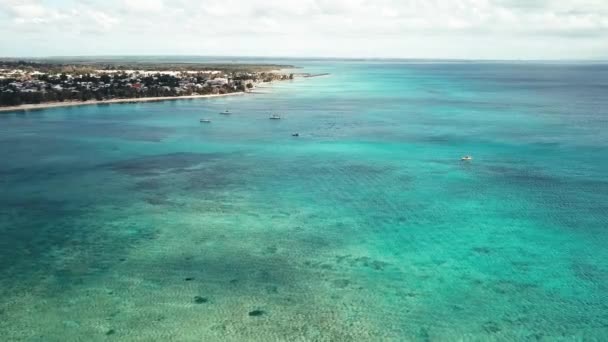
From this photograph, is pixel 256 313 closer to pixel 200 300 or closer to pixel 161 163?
pixel 200 300

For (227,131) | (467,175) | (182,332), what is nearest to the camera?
(182,332)

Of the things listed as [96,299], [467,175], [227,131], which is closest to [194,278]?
[96,299]

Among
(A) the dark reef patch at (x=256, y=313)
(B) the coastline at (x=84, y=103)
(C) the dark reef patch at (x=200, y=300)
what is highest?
(B) the coastline at (x=84, y=103)

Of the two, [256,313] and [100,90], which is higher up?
[100,90]

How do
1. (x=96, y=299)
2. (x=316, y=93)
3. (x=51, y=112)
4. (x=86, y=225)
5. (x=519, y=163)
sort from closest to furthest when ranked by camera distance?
(x=96, y=299)
(x=86, y=225)
(x=519, y=163)
(x=51, y=112)
(x=316, y=93)

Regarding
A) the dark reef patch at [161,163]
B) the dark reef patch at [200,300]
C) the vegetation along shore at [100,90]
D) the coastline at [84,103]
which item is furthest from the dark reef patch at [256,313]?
the vegetation along shore at [100,90]

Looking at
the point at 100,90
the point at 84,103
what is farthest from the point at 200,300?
the point at 100,90

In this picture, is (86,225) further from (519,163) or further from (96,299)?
(519,163)

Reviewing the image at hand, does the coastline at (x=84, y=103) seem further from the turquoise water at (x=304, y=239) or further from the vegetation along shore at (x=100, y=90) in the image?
the turquoise water at (x=304, y=239)

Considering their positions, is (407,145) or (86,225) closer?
(86,225)
